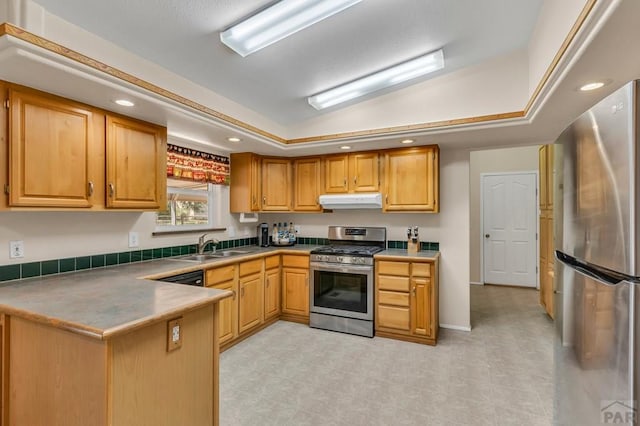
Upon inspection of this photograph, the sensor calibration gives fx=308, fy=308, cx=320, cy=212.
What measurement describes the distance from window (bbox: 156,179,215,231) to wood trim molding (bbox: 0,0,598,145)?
104 cm

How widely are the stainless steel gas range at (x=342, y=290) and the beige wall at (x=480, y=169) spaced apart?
3023 mm

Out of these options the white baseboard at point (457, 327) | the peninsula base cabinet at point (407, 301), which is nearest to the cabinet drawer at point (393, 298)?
the peninsula base cabinet at point (407, 301)

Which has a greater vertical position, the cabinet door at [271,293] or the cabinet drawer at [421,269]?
the cabinet drawer at [421,269]

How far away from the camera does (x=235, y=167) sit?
13.2 feet

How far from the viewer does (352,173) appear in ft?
12.7

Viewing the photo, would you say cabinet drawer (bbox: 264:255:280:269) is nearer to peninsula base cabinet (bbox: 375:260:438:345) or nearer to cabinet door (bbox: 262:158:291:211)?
cabinet door (bbox: 262:158:291:211)

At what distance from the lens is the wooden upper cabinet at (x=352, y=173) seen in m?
3.78

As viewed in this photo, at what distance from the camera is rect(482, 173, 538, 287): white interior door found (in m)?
5.56

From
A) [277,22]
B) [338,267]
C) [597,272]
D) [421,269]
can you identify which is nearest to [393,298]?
[421,269]

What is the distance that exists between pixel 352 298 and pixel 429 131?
6.56 feet

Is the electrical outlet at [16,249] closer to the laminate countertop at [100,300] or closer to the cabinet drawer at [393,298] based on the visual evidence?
the laminate countertop at [100,300]

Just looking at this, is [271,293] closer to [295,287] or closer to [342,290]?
[295,287]

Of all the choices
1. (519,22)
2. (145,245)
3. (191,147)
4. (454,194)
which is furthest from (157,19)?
(454,194)

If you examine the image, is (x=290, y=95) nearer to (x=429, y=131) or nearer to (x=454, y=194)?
(x=429, y=131)
